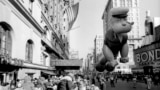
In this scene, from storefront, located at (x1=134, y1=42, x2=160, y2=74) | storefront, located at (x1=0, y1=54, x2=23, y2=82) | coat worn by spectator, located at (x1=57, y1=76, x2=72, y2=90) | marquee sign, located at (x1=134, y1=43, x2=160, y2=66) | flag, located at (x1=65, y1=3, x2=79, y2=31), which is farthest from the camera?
marquee sign, located at (x1=134, y1=43, x2=160, y2=66)

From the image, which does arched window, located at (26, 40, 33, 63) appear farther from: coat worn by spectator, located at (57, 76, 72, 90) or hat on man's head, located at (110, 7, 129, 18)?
hat on man's head, located at (110, 7, 129, 18)

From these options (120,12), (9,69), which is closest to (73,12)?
(9,69)

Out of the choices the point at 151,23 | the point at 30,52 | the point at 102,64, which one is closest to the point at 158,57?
the point at 151,23

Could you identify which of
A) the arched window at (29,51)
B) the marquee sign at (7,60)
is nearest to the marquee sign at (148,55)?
the arched window at (29,51)

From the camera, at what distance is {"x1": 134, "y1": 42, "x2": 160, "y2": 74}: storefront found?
3816 centimetres

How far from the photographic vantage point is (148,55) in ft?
143

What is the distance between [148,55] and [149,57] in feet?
2.61

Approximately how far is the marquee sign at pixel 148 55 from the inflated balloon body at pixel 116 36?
121 feet

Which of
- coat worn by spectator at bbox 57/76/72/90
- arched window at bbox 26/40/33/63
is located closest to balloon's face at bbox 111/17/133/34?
coat worn by spectator at bbox 57/76/72/90

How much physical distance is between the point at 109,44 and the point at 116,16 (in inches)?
27.5

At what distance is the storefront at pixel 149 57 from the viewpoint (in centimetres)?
3816

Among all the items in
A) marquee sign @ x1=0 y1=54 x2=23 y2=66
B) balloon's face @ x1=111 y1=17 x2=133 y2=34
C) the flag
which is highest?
the flag

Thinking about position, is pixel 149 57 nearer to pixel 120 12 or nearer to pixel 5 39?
pixel 5 39

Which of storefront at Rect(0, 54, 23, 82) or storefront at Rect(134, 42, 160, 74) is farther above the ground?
storefront at Rect(134, 42, 160, 74)
